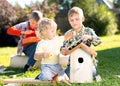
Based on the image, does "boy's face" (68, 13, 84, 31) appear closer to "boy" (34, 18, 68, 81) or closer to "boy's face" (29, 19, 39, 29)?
"boy" (34, 18, 68, 81)

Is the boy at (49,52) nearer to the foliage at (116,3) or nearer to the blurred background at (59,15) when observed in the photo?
the blurred background at (59,15)

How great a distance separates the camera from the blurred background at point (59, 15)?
69.2ft

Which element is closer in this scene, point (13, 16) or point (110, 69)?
point (110, 69)

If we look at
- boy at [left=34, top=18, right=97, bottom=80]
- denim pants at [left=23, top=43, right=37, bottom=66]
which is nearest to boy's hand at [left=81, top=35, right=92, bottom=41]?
boy at [left=34, top=18, right=97, bottom=80]

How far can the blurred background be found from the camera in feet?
69.2

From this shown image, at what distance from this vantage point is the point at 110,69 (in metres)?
7.87

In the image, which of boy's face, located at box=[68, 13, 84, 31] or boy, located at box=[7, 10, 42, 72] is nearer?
boy's face, located at box=[68, 13, 84, 31]

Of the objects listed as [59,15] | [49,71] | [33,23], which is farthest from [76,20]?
[59,15]

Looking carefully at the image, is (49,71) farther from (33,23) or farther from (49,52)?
(33,23)

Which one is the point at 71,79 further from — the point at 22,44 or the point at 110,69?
the point at 22,44

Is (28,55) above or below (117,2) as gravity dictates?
below

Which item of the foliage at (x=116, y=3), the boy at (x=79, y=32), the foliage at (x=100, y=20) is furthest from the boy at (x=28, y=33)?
the foliage at (x=116, y=3)

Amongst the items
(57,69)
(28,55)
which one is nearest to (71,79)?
(57,69)

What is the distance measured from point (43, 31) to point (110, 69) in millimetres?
2234
